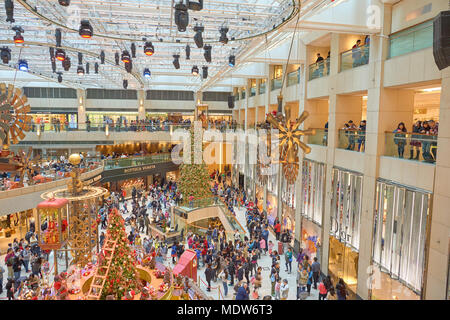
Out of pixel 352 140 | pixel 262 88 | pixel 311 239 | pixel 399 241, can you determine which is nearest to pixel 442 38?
pixel 399 241

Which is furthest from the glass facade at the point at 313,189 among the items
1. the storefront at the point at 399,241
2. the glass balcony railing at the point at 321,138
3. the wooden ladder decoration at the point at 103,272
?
the wooden ladder decoration at the point at 103,272

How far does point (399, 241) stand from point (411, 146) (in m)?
2.36

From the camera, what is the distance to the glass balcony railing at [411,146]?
736 centimetres

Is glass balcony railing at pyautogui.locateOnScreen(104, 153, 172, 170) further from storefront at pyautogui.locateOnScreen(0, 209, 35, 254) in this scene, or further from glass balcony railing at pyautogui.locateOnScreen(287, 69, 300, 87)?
glass balcony railing at pyautogui.locateOnScreen(287, 69, 300, 87)

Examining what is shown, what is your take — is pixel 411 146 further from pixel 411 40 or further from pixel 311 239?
pixel 311 239

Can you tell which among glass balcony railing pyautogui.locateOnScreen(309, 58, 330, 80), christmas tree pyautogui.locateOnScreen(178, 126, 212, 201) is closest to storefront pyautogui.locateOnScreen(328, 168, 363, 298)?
glass balcony railing pyautogui.locateOnScreen(309, 58, 330, 80)

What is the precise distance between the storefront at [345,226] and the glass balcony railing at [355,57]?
3.41 metres

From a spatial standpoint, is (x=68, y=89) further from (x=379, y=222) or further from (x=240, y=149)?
(x=379, y=222)

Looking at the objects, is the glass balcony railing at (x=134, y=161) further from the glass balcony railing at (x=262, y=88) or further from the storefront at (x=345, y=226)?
the storefront at (x=345, y=226)

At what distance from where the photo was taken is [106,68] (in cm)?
2242

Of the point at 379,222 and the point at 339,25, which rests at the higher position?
the point at 339,25

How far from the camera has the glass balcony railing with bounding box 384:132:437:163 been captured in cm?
736

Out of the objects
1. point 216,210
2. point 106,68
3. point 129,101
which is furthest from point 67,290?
point 129,101
